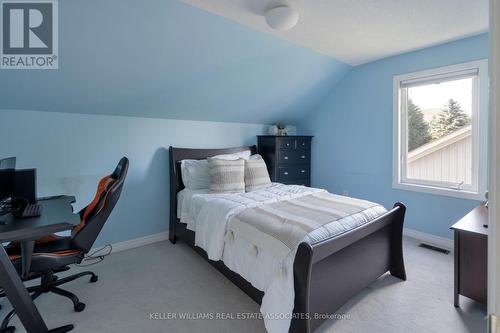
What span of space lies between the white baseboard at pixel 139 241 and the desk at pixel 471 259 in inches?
117

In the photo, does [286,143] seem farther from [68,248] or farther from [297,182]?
[68,248]

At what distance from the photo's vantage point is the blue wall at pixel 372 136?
2.84 m

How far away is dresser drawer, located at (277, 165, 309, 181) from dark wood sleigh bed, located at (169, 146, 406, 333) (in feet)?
6.02

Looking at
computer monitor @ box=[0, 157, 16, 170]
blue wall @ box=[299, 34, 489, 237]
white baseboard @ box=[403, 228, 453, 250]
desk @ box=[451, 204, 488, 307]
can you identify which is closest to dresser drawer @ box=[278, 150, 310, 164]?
blue wall @ box=[299, 34, 489, 237]

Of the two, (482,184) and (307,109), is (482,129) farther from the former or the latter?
(307,109)

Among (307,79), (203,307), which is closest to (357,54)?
(307,79)

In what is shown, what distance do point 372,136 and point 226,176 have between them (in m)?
2.16

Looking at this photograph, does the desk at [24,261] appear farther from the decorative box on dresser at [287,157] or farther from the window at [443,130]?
the window at [443,130]

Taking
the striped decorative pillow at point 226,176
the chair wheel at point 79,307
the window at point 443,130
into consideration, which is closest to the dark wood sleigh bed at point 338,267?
the striped decorative pillow at point 226,176

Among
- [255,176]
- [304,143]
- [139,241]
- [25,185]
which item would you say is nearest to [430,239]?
[304,143]

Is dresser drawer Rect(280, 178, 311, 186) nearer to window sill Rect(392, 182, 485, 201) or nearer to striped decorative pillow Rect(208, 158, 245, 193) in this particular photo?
striped decorative pillow Rect(208, 158, 245, 193)

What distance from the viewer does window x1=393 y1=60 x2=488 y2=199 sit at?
262cm

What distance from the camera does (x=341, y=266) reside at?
5.53 feet
